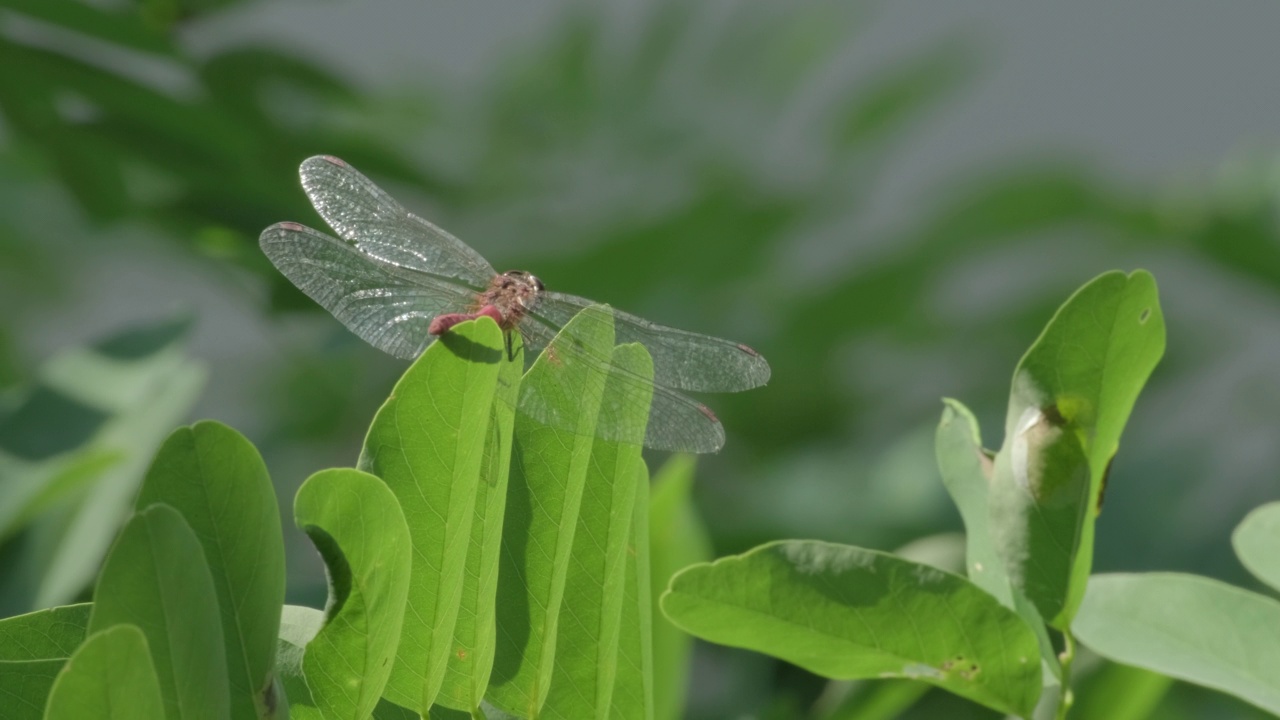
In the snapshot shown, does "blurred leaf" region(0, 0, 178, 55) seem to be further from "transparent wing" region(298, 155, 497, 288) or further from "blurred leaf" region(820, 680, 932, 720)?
"blurred leaf" region(820, 680, 932, 720)

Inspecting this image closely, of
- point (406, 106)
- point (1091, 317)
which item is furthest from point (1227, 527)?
point (406, 106)

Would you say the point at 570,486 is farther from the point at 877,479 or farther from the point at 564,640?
the point at 877,479

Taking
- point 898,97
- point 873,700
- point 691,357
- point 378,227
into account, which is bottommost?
point 873,700

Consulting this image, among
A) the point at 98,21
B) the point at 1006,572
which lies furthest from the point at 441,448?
the point at 98,21

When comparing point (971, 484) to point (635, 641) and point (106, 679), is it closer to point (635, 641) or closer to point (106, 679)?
point (635, 641)

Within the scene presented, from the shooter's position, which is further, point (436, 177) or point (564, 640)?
point (436, 177)
